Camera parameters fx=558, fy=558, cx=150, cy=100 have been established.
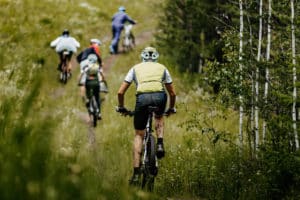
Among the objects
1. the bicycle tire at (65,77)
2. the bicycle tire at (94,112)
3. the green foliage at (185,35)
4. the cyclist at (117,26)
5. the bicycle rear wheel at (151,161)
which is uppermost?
the cyclist at (117,26)

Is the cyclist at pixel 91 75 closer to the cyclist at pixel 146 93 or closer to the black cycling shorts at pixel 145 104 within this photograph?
the cyclist at pixel 146 93

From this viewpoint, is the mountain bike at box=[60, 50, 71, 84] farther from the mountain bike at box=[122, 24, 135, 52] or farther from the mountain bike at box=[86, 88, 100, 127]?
the mountain bike at box=[122, 24, 135, 52]

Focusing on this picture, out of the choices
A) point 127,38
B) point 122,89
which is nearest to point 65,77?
point 127,38

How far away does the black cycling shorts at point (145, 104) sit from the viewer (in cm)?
841

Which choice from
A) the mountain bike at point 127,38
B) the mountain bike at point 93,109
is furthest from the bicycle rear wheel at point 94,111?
the mountain bike at point 127,38

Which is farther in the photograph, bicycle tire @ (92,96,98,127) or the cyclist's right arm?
bicycle tire @ (92,96,98,127)

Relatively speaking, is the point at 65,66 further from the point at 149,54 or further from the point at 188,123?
the point at 149,54

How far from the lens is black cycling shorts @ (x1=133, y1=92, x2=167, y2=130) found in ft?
27.6

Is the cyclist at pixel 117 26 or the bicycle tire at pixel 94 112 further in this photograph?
the cyclist at pixel 117 26

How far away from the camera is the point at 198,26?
19.0 meters

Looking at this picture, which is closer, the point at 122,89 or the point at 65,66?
the point at 122,89

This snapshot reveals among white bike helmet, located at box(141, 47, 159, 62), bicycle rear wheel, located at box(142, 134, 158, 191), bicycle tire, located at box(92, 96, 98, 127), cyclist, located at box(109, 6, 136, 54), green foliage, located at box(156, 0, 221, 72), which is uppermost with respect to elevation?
cyclist, located at box(109, 6, 136, 54)

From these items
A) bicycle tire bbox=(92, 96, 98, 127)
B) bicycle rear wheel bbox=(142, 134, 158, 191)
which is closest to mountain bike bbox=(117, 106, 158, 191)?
bicycle rear wheel bbox=(142, 134, 158, 191)

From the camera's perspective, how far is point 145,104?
8406 mm
